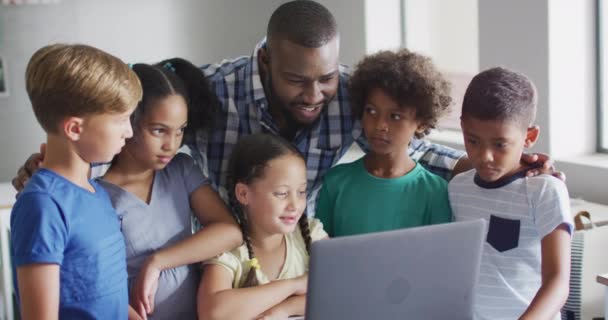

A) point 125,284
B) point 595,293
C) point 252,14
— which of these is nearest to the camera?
point 125,284

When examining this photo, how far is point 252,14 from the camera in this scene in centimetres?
439

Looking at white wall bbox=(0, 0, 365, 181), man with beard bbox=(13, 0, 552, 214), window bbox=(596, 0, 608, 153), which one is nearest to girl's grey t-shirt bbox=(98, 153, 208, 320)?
man with beard bbox=(13, 0, 552, 214)

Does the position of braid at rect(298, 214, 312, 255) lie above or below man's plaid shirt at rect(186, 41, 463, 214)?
below

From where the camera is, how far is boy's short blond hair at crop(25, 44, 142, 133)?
1.37m

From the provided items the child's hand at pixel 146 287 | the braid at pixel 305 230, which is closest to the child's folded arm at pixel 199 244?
the child's hand at pixel 146 287

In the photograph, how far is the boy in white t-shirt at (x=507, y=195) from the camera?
65.6 inches

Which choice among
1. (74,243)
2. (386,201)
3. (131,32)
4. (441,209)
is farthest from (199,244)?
(131,32)

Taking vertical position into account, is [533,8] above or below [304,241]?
above

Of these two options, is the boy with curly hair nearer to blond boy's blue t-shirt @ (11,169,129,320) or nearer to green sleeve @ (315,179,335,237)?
green sleeve @ (315,179,335,237)

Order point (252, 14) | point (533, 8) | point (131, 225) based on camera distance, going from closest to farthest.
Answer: point (131, 225) → point (533, 8) → point (252, 14)

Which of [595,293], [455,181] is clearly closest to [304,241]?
[455,181]

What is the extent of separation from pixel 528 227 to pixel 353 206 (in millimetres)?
401

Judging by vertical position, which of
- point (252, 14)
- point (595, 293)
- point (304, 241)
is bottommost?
point (595, 293)

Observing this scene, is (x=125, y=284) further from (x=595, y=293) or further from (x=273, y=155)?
(x=595, y=293)
